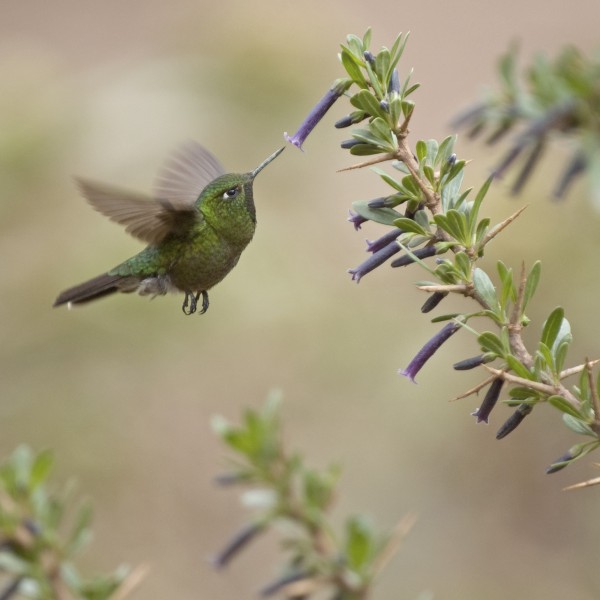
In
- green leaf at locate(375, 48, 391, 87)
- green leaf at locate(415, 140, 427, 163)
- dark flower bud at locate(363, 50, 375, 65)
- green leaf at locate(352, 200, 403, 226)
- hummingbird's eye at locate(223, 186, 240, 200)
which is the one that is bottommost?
green leaf at locate(352, 200, 403, 226)

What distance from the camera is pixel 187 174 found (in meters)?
2.77

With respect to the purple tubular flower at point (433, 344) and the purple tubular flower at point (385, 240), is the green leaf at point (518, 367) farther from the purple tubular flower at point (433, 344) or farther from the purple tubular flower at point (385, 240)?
the purple tubular flower at point (385, 240)

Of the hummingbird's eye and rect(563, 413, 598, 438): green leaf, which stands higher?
the hummingbird's eye

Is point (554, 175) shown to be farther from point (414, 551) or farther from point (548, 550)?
point (414, 551)

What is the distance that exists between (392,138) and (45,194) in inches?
167

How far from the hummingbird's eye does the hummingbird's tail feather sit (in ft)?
1.44

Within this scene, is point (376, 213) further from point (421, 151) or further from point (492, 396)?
point (492, 396)

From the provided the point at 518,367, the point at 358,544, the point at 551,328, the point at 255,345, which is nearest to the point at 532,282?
the point at 551,328

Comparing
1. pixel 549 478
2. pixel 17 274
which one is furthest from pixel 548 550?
pixel 17 274

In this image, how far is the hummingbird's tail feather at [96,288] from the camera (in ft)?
9.49

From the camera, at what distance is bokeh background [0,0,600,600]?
13.8 ft

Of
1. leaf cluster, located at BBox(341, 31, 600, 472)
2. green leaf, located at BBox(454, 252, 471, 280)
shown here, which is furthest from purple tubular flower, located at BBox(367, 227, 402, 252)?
green leaf, located at BBox(454, 252, 471, 280)

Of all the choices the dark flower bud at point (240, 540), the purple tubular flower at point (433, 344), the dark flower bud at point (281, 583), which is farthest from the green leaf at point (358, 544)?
the purple tubular flower at point (433, 344)

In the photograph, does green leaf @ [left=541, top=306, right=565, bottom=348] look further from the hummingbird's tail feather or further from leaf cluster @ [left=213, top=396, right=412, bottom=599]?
the hummingbird's tail feather
